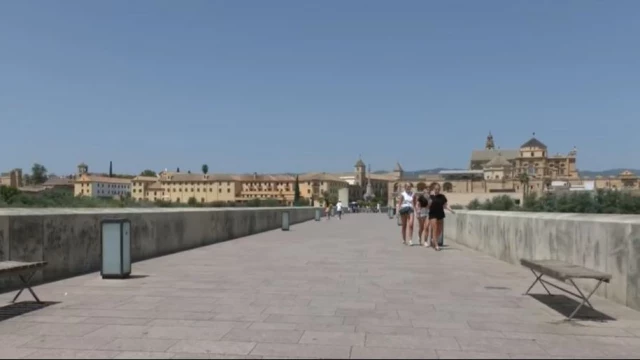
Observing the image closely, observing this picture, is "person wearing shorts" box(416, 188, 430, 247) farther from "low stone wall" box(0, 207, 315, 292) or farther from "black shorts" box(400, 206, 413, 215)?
"low stone wall" box(0, 207, 315, 292)

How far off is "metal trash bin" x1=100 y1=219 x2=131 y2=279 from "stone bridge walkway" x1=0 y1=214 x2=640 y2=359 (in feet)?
0.85

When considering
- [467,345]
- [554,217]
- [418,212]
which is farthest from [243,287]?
[418,212]

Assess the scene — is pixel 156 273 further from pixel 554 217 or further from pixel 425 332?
pixel 554 217

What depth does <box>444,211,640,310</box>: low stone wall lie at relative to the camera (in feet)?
21.3

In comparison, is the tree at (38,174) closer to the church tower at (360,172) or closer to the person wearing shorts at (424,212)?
the church tower at (360,172)

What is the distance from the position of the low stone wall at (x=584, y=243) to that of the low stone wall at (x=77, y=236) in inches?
259

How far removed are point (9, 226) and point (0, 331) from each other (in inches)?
103

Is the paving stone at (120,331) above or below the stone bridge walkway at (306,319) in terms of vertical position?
above

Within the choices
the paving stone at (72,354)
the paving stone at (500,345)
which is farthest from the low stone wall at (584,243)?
the paving stone at (72,354)

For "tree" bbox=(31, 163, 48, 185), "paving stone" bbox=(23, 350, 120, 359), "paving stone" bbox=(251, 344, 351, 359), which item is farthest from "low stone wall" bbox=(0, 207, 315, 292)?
"tree" bbox=(31, 163, 48, 185)

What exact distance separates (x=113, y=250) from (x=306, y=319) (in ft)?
12.9

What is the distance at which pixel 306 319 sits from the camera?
587 cm

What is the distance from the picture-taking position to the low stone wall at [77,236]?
777 cm

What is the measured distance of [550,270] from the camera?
19.6ft
